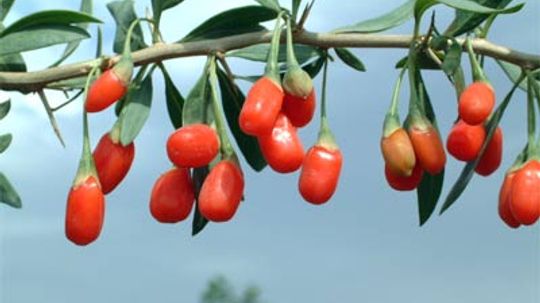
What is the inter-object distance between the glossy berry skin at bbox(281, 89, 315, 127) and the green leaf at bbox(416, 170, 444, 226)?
18.1 inches

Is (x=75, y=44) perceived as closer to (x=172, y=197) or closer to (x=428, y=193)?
(x=172, y=197)

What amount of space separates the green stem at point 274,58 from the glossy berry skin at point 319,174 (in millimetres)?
187

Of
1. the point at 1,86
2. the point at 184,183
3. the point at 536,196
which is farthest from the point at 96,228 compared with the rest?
the point at 536,196

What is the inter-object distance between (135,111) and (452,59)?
2.43 ft

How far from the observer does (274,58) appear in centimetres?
239

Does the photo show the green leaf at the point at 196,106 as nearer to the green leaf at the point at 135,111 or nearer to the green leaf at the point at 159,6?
the green leaf at the point at 135,111

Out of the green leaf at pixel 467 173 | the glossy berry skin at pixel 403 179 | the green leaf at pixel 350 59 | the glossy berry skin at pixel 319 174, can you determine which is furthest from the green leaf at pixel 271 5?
the green leaf at pixel 467 173

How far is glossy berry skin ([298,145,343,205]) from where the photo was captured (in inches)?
90.2

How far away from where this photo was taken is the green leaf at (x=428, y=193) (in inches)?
105

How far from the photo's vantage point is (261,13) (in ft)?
8.25

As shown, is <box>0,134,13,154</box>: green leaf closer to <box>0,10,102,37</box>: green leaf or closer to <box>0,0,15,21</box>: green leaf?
<box>0,0,15,21</box>: green leaf

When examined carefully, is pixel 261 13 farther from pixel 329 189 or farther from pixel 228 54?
pixel 329 189

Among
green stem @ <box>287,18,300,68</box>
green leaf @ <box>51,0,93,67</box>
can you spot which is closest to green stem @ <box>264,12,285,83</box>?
green stem @ <box>287,18,300,68</box>

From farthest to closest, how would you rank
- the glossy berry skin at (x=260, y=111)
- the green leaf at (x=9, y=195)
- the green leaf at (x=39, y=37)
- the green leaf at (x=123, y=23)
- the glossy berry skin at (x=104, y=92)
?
the green leaf at (x=9, y=195) → the green leaf at (x=123, y=23) → the green leaf at (x=39, y=37) → the glossy berry skin at (x=104, y=92) → the glossy berry skin at (x=260, y=111)
